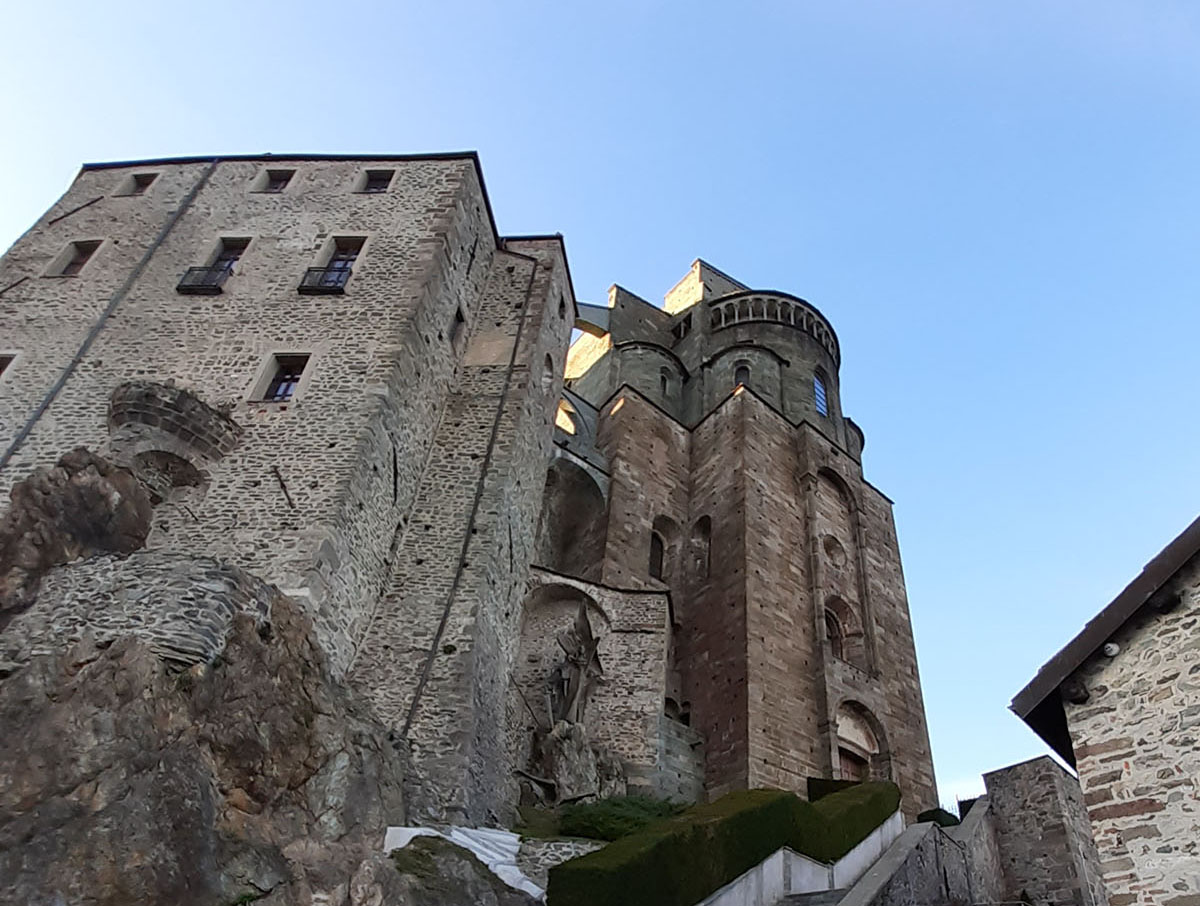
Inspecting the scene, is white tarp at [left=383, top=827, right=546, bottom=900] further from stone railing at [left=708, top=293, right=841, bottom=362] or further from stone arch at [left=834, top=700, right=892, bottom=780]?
stone railing at [left=708, top=293, right=841, bottom=362]

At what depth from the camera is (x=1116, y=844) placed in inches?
273

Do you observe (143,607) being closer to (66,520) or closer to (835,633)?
(66,520)

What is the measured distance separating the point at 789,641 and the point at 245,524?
41.6 ft

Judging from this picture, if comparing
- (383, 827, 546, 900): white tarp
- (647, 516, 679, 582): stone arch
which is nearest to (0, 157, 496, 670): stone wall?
(383, 827, 546, 900): white tarp

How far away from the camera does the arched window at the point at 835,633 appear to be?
22875 millimetres

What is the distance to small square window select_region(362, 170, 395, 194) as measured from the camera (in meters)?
18.6

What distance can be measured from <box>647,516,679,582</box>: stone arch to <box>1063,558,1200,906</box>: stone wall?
49.9ft

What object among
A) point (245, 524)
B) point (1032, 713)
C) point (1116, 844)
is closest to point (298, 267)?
point (245, 524)

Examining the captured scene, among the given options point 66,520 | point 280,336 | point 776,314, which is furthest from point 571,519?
point 66,520

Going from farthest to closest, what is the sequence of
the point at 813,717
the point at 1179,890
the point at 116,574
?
the point at 813,717 < the point at 116,574 < the point at 1179,890

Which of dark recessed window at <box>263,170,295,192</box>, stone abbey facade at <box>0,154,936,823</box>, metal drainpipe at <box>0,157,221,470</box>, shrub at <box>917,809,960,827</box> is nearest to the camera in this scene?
stone abbey facade at <box>0,154,936,823</box>

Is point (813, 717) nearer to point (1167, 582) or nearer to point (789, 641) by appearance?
point (789, 641)

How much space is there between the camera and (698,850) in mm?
8789

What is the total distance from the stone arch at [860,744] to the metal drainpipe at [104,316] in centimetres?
1635
